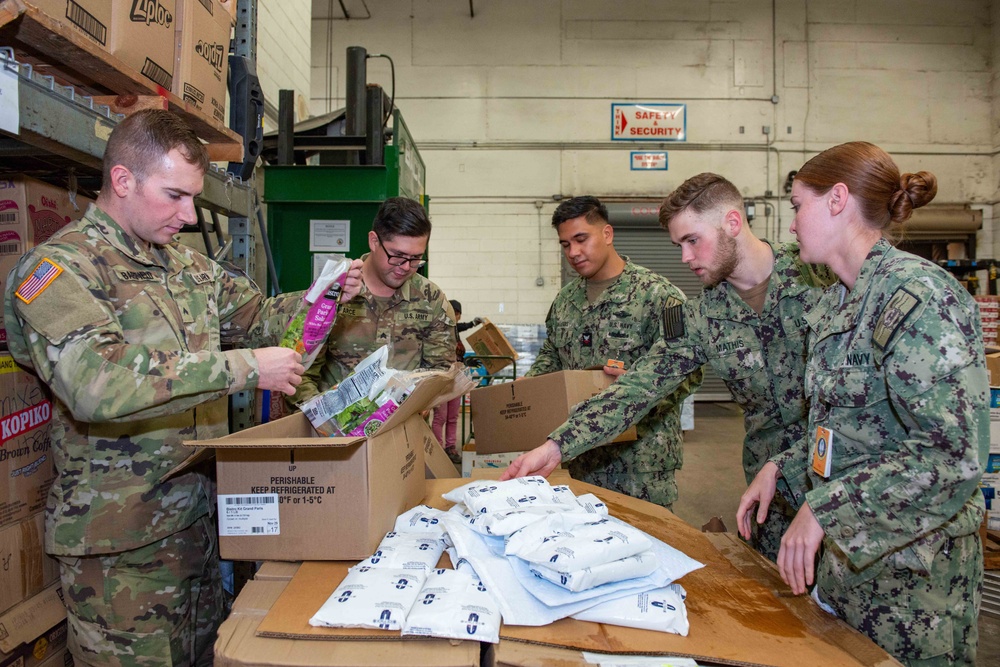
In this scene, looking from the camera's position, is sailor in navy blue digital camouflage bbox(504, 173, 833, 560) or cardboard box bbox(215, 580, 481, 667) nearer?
cardboard box bbox(215, 580, 481, 667)

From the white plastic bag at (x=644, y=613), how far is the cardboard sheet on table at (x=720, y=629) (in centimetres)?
1

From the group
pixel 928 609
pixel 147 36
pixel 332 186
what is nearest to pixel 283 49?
pixel 332 186

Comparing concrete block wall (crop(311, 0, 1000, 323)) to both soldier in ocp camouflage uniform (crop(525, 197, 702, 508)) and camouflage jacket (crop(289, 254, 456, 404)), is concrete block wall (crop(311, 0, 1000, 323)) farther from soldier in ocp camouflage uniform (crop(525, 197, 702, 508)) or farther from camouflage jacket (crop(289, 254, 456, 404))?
camouflage jacket (crop(289, 254, 456, 404))

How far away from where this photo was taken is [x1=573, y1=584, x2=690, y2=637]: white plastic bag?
92 cm

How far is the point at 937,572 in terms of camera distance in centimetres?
107

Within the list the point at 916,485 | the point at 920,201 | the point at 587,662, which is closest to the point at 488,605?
the point at 587,662

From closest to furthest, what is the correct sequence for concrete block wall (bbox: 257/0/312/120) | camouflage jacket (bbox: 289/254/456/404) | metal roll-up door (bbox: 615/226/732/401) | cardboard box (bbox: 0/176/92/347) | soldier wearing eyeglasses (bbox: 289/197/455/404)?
cardboard box (bbox: 0/176/92/347)
soldier wearing eyeglasses (bbox: 289/197/455/404)
camouflage jacket (bbox: 289/254/456/404)
concrete block wall (bbox: 257/0/312/120)
metal roll-up door (bbox: 615/226/732/401)

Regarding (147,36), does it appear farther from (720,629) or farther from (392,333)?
(720,629)

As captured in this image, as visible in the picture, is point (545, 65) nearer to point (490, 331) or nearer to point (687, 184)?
point (490, 331)

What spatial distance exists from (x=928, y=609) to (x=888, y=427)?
33 cm

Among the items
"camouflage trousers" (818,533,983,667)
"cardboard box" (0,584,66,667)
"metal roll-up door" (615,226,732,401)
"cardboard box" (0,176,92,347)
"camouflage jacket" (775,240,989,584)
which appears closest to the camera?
"camouflage jacket" (775,240,989,584)

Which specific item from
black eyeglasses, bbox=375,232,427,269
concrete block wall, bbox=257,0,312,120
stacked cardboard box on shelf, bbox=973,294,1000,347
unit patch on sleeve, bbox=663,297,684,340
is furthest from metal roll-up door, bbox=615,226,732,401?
unit patch on sleeve, bbox=663,297,684,340

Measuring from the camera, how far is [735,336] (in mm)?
1752

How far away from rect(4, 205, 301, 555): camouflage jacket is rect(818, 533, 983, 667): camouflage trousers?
1266mm
